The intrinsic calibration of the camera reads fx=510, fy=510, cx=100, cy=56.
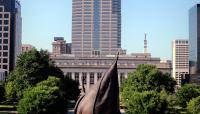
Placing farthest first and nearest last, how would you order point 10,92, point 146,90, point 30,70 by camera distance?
point 10,92 < point 146,90 < point 30,70

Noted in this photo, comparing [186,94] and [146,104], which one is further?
[186,94]

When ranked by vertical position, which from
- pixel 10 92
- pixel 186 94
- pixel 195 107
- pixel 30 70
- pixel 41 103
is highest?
pixel 30 70

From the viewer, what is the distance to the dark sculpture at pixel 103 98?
40469 millimetres

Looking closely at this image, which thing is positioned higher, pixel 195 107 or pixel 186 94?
pixel 186 94

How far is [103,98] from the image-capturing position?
134ft

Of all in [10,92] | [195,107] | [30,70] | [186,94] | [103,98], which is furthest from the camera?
[10,92]

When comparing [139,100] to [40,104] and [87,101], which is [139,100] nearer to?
[40,104]

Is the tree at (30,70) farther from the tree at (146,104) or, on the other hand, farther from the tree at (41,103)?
the tree at (146,104)

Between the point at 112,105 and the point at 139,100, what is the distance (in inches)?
1479

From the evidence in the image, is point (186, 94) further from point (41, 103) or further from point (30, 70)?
point (41, 103)

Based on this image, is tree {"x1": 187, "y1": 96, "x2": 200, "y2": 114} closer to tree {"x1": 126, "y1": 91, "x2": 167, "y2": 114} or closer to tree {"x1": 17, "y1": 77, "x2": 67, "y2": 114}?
tree {"x1": 126, "y1": 91, "x2": 167, "y2": 114}

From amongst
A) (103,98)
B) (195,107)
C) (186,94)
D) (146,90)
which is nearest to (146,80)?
(146,90)

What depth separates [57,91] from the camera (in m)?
75.9

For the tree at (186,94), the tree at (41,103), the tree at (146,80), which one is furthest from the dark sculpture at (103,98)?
the tree at (186,94)
